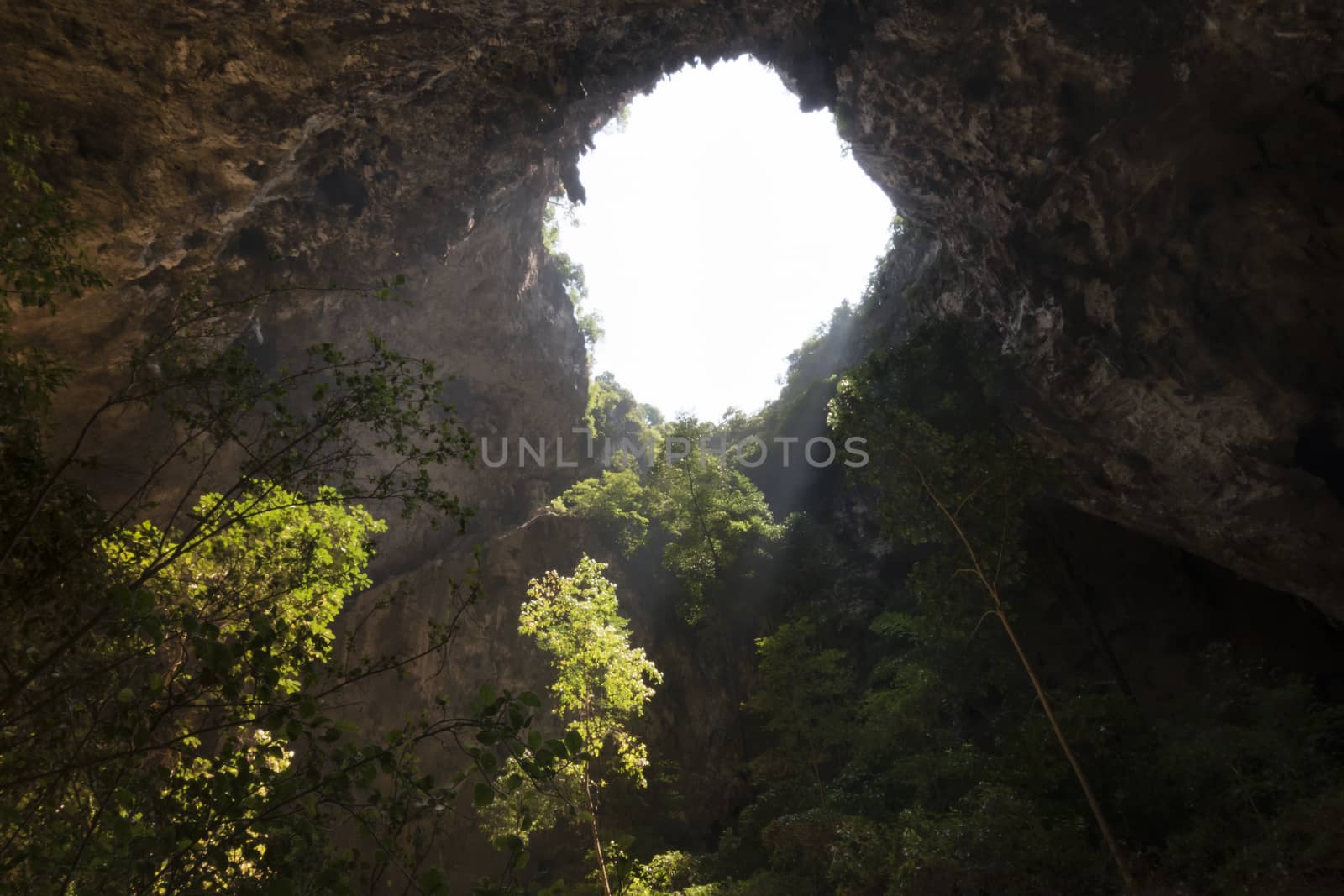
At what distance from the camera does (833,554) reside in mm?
21297

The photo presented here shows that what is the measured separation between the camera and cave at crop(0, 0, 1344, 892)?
35.7ft

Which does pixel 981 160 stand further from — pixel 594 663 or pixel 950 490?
pixel 594 663

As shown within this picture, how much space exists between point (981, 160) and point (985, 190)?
65 cm

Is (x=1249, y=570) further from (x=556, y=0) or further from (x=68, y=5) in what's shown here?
(x=68, y=5)

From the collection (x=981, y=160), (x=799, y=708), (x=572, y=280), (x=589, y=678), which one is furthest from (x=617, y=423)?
(x=981, y=160)

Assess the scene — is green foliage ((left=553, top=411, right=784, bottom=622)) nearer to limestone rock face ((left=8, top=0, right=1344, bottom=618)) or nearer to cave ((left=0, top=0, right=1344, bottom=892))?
cave ((left=0, top=0, right=1344, bottom=892))

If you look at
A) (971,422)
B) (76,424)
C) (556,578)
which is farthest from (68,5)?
(971,422)

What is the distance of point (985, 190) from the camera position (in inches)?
565

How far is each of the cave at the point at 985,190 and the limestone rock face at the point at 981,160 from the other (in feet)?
0.16

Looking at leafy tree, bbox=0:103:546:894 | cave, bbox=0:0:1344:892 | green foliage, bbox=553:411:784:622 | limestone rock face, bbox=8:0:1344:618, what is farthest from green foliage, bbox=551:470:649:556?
leafy tree, bbox=0:103:546:894

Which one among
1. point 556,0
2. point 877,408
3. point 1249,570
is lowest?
point 1249,570

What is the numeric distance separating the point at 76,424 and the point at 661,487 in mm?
13627

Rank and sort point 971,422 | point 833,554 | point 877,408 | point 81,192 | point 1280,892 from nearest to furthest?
point 1280,892 → point 81,192 → point 877,408 → point 971,422 → point 833,554

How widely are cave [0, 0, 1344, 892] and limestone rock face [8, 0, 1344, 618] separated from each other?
5 cm
